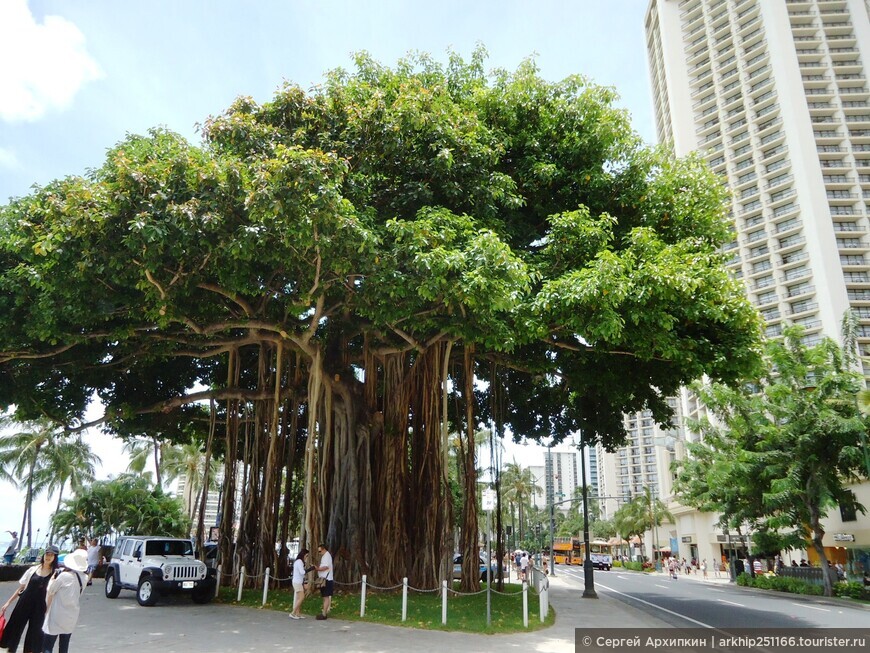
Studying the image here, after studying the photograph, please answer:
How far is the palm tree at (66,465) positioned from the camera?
40781 mm

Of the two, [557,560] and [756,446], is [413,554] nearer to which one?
[756,446]

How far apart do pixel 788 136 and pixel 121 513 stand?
2588 inches

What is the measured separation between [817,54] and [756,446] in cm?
5969

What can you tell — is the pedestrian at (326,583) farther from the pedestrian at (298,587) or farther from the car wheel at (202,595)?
the car wheel at (202,595)

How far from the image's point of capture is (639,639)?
10.7 m

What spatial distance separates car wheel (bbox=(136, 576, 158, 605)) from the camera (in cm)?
1359

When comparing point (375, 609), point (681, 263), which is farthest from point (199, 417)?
point (681, 263)

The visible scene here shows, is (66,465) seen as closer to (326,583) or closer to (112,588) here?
(112,588)

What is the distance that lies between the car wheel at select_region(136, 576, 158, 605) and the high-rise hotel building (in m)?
54.4

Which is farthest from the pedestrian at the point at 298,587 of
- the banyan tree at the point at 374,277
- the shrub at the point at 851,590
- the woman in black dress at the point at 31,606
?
the shrub at the point at 851,590

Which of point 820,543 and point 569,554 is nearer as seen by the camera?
point 820,543

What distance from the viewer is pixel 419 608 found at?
12.7m

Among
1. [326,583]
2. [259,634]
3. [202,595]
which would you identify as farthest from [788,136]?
[259,634]

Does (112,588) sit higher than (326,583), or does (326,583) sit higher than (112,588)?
(326,583)
